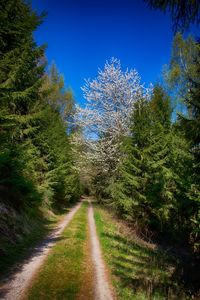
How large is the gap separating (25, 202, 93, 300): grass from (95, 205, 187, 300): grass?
1.02m

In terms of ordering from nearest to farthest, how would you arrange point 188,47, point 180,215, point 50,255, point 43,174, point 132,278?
point 132,278 < point 50,255 < point 180,215 < point 43,174 < point 188,47

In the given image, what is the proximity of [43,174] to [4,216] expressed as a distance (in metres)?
12.6

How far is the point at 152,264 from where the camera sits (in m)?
13.6

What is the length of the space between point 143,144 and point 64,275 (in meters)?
13.2

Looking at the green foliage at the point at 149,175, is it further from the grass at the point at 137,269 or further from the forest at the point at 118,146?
the grass at the point at 137,269

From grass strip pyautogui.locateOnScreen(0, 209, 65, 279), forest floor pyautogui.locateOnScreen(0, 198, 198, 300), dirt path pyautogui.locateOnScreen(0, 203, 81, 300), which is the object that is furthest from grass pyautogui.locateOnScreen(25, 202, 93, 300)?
grass strip pyautogui.locateOnScreen(0, 209, 65, 279)

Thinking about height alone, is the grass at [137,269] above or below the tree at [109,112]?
below

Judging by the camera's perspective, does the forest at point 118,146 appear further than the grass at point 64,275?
Yes

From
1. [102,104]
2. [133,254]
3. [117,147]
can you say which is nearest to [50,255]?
[133,254]

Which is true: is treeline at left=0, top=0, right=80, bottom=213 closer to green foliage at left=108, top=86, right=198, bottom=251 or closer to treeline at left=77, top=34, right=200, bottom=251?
treeline at left=77, top=34, right=200, bottom=251

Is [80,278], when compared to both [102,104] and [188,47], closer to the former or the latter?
[102,104]

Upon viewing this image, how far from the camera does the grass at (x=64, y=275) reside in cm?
847

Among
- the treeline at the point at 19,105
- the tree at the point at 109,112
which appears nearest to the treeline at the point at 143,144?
the tree at the point at 109,112

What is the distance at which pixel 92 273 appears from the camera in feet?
35.3
